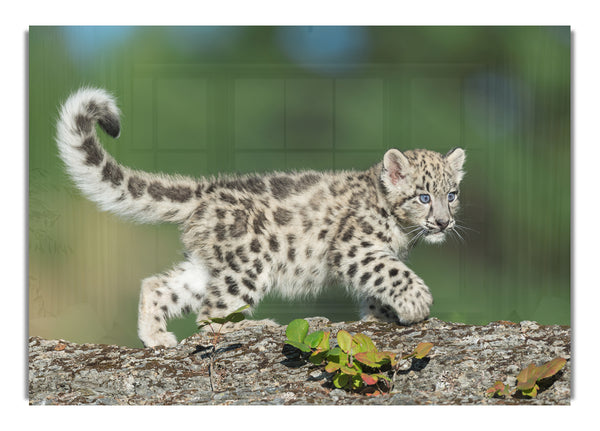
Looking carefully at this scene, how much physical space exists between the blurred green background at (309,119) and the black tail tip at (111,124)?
160 mm

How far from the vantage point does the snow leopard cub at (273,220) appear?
7.95 metres

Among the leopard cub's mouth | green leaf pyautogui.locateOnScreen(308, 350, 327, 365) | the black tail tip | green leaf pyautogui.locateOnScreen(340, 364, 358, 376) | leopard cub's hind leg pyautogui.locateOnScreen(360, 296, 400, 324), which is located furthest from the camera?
leopard cub's hind leg pyautogui.locateOnScreen(360, 296, 400, 324)

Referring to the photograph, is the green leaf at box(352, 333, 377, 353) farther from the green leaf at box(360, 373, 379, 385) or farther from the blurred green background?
the blurred green background

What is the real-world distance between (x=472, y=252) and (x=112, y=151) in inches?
134

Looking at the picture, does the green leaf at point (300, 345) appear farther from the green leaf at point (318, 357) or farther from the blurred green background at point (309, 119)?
the blurred green background at point (309, 119)

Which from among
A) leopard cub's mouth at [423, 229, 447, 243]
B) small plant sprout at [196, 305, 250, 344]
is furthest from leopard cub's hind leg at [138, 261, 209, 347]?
leopard cub's mouth at [423, 229, 447, 243]

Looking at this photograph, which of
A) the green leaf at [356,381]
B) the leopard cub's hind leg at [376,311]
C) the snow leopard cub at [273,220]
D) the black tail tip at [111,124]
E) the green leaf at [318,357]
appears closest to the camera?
the green leaf at [356,381]

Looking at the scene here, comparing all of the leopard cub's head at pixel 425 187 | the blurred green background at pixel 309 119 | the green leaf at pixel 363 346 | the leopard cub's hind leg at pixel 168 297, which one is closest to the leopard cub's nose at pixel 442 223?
the leopard cub's head at pixel 425 187

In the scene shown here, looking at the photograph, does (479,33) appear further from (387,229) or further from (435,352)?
(435,352)

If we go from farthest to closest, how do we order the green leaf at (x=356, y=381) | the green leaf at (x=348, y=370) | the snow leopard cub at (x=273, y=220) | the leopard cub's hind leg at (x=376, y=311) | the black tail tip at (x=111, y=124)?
the leopard cub's hind leg at (x=376, y=311), the snow leopard cub at (x=273, y=220), the black tail tip at (x=111, y=124), the green leaf at (x=356, y=381), the green leaf at (x=348, y=370)

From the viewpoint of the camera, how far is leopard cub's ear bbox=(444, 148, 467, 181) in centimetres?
→ 802

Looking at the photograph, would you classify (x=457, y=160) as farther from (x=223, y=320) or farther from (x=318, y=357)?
(x=223, y=320)

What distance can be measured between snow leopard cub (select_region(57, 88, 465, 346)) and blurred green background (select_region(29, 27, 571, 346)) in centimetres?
22

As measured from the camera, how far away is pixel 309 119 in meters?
7.98
